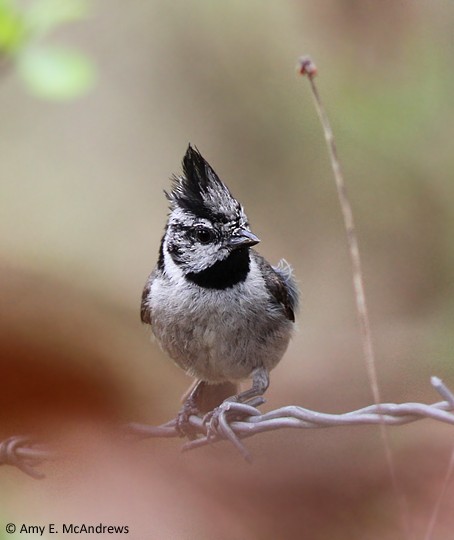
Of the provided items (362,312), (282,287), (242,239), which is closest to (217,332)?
(242,239)

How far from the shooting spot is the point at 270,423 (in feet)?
5.86

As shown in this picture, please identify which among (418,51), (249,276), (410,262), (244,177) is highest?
(418,51)

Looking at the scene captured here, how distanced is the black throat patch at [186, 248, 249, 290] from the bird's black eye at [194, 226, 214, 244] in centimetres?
11

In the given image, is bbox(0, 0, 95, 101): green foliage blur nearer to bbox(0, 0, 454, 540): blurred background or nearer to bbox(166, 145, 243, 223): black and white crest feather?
bbox(166, 145, 243, 223): black and white crest feather

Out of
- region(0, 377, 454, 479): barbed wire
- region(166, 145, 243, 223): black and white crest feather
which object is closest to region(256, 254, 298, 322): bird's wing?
region(166, 145, 243, 223): black and white crest feather

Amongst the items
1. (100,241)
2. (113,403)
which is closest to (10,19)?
(113,403)

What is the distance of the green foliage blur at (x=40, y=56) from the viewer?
81.0 inches

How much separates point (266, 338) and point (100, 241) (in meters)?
2.96

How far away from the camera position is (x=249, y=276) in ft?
12.0

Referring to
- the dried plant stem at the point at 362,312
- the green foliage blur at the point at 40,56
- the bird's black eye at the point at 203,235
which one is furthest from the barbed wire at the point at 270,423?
the bird's black eye at the point at 203,235

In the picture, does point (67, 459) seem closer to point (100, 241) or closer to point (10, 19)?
point (10, 19)

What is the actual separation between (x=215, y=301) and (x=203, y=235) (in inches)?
10.1

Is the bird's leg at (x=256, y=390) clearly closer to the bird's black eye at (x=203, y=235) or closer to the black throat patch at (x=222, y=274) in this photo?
the black throat patch at (x=222, y=274)

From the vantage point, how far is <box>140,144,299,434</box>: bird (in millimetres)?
3354
